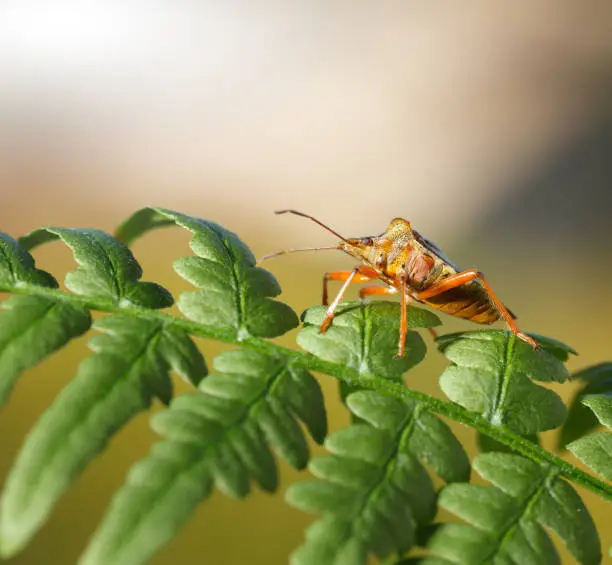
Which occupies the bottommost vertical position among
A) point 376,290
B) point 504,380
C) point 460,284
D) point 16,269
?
point 16,269

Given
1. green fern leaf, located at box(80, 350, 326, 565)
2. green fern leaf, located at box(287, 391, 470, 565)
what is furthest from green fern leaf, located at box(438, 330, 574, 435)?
green fern leaf, located at box(80, 350, 326, 565)

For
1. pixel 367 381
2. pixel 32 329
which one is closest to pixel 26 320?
pixel 32 329

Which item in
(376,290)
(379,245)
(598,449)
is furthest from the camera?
(376,290)

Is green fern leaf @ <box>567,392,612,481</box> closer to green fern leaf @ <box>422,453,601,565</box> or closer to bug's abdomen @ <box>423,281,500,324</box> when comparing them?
green fern leaf @ <box>422,453,601,565</box>

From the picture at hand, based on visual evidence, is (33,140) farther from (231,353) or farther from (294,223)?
(231,353)

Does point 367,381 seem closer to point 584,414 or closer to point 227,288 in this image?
point 227,288

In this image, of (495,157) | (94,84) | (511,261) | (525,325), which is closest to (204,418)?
(525,325)

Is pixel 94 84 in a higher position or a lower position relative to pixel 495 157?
lower
